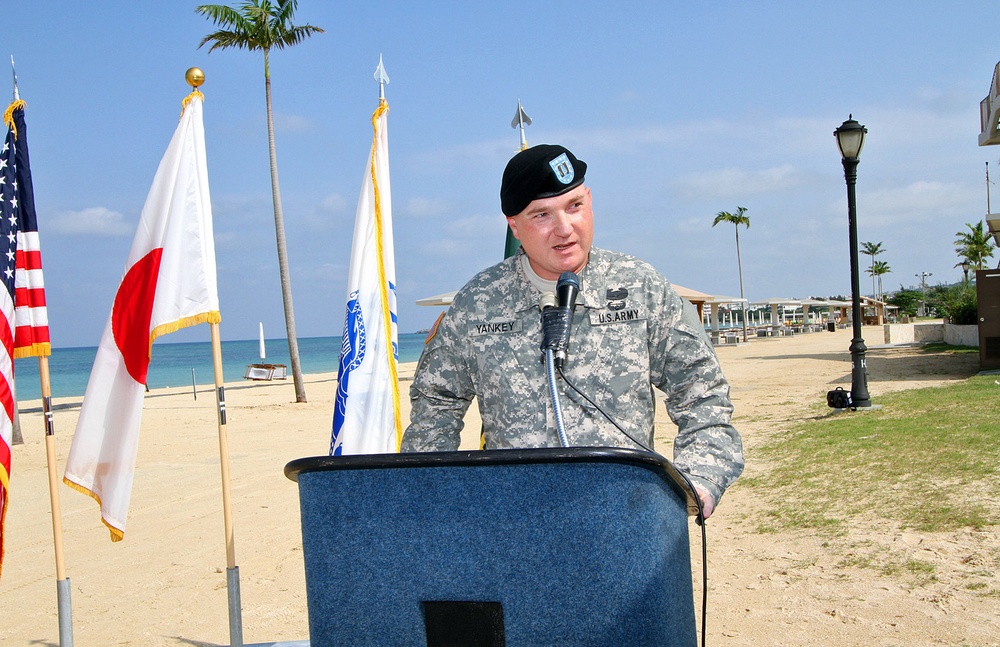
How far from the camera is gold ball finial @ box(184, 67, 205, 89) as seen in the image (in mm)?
4008

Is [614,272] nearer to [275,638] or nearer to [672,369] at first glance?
[672,369]

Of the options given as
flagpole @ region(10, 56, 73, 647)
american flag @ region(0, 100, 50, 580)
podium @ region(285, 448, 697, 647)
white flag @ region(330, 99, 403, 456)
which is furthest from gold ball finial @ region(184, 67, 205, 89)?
podium @ region(285, 448, 697, 647)

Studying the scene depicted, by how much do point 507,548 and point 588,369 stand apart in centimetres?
75

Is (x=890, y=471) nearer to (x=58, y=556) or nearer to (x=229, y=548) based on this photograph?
(x=229, y=548)

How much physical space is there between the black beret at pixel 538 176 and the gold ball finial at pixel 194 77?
265 cm

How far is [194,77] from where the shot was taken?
4.03 metres

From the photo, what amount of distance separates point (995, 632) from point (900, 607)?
18.8 inches

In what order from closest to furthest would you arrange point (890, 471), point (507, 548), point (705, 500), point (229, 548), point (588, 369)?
point (507, 548) < point (705, 500) < point (588, 369) < point (229, 548) < point (890, 471)

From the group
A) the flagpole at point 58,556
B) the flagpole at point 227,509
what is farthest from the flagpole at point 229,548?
the flagpole at point 58,556

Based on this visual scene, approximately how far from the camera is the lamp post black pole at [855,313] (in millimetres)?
10875

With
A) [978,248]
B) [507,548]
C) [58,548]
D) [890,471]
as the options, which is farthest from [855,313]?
[978,248]

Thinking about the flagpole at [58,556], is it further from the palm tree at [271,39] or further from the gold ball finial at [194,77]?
the palm tree at [271,39]

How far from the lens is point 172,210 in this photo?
402 centimetres

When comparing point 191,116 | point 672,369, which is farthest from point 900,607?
point 191,116
